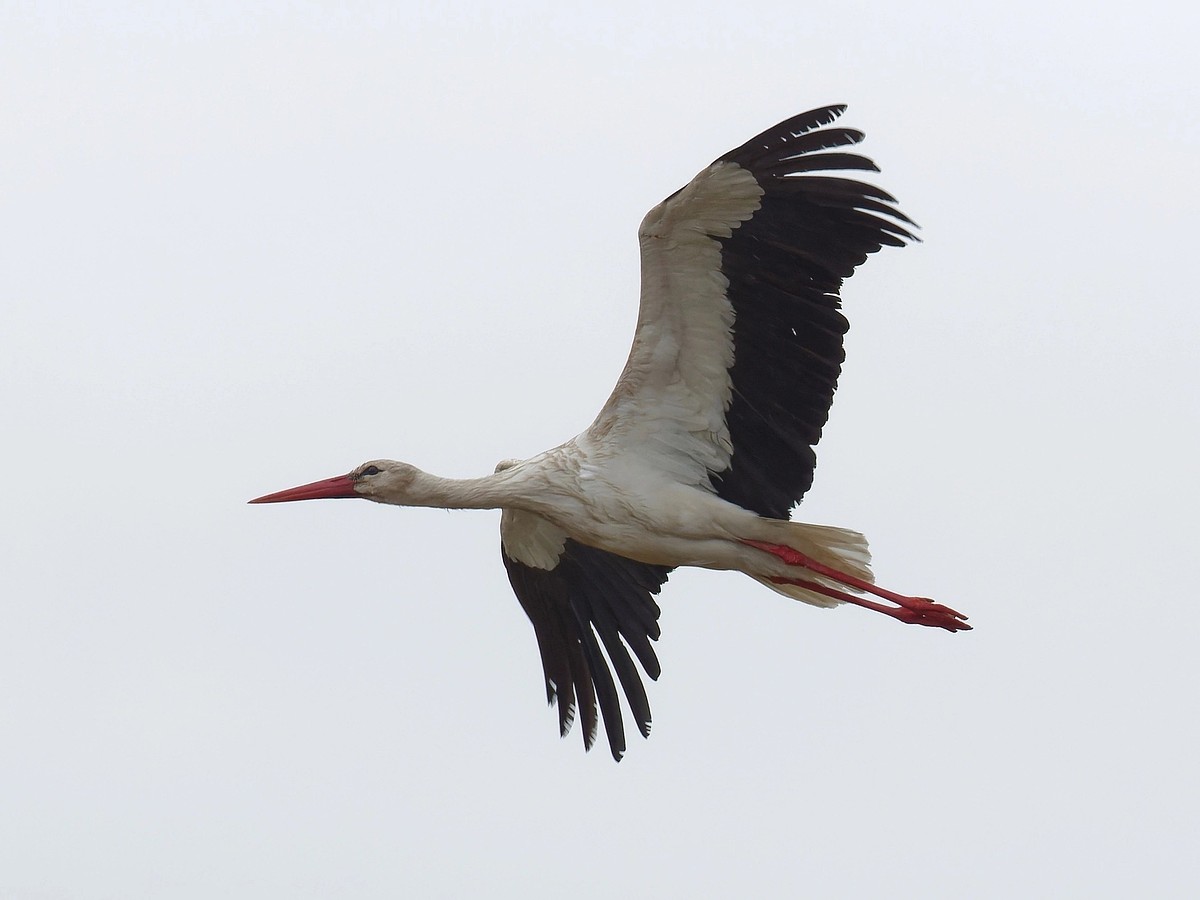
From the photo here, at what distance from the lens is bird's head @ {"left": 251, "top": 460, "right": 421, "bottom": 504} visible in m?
11.7

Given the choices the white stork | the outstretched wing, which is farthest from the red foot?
the outstretched wing

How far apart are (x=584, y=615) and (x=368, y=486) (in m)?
1.64

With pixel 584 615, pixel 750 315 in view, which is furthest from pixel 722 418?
pixel 584 615

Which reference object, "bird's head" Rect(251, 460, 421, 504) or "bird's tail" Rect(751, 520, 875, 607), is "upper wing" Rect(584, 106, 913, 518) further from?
"bird's head" Rect(251, 460, 421, 504)

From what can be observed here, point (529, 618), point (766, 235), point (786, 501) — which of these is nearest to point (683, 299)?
point (766, 235)

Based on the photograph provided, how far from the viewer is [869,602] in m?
11.6

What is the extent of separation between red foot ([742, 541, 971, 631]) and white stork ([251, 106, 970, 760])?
1cm

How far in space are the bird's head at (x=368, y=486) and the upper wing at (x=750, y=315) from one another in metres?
1.20

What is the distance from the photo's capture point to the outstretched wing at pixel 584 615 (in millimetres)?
12438

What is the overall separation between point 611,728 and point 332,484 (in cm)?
217

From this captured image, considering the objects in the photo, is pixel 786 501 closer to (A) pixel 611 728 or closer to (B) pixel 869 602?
(B) pixel 869 602

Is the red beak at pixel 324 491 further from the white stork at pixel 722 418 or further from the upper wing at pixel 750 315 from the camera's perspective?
the upper wing at pixel 750 315

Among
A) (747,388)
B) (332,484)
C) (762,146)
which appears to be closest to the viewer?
(762,146)

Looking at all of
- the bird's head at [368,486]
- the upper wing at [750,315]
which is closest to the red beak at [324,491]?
the bird's head at [368,486]
